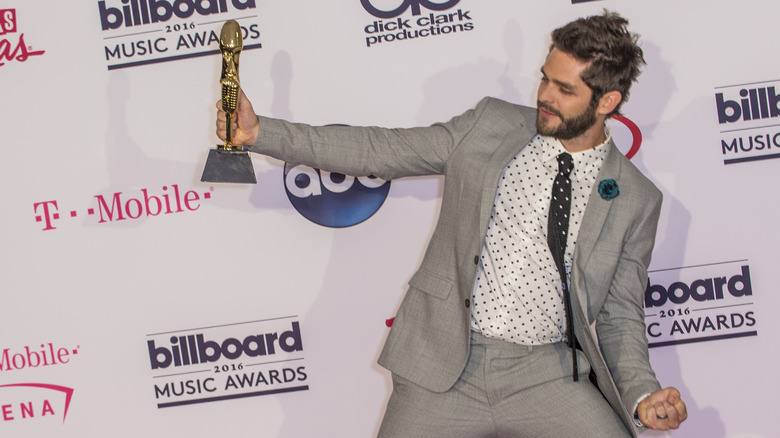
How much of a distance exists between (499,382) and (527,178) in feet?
2.18

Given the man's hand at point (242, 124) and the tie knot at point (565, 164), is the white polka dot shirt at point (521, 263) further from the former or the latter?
the man's hand at point (242, 124)

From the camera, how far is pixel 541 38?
3.53 m

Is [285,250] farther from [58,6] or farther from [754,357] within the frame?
[754,357]

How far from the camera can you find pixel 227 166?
101 inches

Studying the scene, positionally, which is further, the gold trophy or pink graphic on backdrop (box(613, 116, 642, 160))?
pink graphic on backdrop (box(613, 116, 642, 160))

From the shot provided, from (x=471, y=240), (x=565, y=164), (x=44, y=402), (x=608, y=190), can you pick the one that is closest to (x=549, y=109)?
(x=565, y=164)

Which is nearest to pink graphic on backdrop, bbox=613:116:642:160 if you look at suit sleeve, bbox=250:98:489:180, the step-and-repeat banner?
the step-and-repeat banner

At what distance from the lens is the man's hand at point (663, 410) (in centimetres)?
249

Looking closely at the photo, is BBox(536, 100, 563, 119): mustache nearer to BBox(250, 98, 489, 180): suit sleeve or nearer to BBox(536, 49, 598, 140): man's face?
BBox(536, 49, 598, 140): man's face

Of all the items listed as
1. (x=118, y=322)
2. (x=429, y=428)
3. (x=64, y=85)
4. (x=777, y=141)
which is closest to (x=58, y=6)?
(x=64, y=85)

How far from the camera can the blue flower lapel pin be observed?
2727 millimetres

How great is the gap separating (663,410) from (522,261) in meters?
0.61

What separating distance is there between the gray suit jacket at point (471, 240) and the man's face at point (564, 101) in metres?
0.10

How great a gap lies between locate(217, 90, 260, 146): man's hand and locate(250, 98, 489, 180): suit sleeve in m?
0.02
